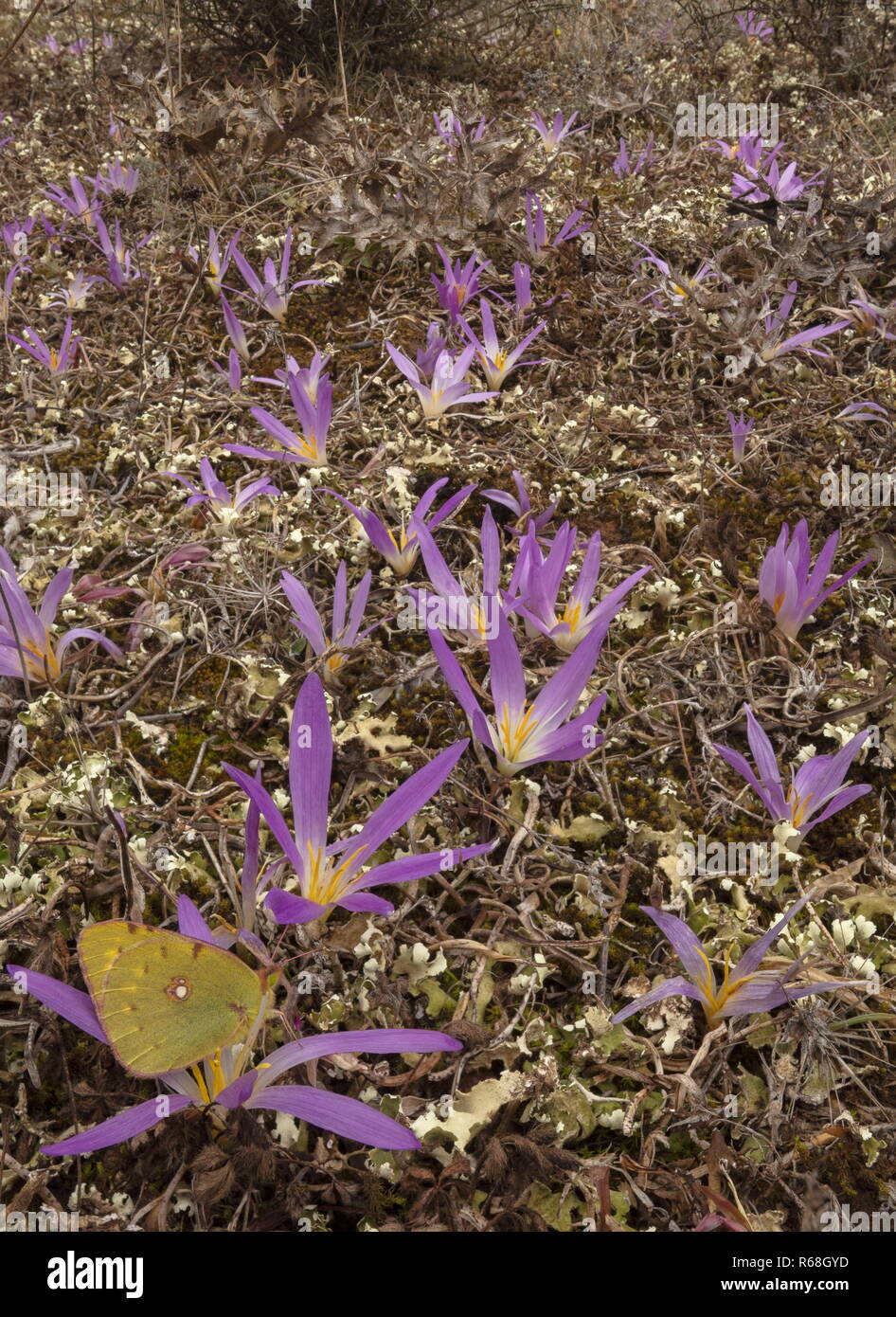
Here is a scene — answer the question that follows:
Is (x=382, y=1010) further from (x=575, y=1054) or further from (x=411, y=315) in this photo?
(x=411, y=315)

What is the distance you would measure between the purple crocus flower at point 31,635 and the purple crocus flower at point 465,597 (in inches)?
24.5

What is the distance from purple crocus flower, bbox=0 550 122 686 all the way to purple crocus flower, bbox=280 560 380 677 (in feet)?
1.19

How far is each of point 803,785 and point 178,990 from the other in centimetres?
103

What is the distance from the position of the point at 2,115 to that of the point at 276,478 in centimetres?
307

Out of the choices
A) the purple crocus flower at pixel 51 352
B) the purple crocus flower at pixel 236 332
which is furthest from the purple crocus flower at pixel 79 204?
the purple crocus flower at pixel 236 332

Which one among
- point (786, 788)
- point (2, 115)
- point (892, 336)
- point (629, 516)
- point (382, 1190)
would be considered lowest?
point (382, 1190)

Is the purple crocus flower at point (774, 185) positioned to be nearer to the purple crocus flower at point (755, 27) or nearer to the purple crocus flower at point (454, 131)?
the purple crocus flower at point (454, 131)

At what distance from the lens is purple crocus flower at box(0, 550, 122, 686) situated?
1505 millimetres

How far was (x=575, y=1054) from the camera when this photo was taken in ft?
4.07

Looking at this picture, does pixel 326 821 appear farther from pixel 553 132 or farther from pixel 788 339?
pixel 553 132

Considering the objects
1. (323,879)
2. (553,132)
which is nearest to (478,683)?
(323,879)

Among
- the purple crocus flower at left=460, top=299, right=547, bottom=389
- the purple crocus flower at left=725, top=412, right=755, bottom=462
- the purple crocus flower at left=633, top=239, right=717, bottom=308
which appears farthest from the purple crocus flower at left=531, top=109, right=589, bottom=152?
the purple crocus flower at left=725, top=412, right=755, bottom=462

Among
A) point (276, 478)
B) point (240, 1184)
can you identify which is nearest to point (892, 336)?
point (276, 478)

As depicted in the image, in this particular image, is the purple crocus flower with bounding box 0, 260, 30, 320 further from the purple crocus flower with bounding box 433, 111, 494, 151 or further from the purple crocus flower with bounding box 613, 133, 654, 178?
the purple crocus flower with bounding box 613, 133, 654, 178
